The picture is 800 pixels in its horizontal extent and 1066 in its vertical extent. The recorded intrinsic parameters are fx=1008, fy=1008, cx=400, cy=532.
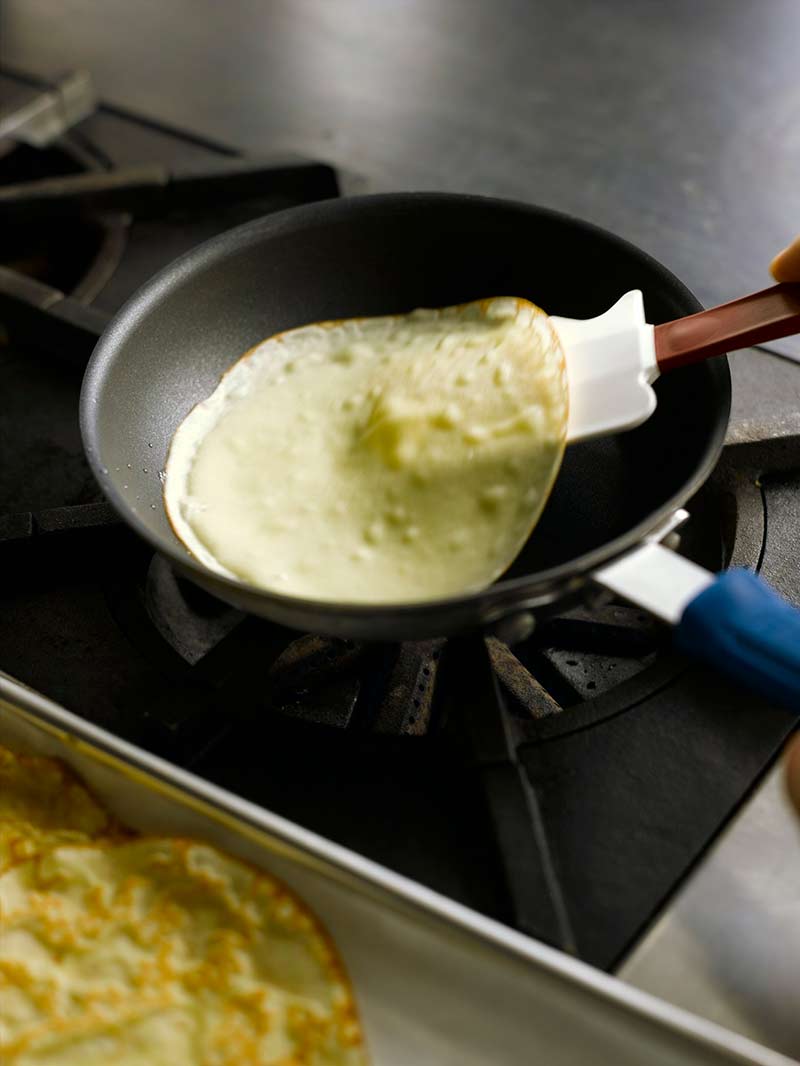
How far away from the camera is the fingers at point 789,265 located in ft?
2.29

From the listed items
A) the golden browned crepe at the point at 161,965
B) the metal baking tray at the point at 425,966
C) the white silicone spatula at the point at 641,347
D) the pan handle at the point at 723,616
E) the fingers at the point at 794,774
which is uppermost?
the white silicone spatula at the point at 641,347

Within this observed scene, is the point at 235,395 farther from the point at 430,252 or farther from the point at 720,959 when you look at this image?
the point at 720,959

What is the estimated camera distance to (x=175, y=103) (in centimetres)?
134

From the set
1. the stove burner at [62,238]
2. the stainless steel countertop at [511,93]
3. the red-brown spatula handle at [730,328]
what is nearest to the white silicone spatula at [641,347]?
the red-brown spatula handle at [730,328]

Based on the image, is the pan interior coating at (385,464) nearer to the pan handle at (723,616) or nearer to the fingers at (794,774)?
the pan handle at (723,616)

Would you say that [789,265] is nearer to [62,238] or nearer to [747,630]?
[747,630]

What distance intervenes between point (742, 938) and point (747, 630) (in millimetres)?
182

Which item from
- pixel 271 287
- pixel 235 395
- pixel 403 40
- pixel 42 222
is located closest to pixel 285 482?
pixel 235 395

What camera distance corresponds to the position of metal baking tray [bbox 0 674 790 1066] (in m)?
0.51

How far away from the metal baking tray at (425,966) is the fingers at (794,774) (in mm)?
139

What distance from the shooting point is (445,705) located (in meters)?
0.70

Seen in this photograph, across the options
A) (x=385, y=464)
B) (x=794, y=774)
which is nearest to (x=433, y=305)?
(x=385, y=464)

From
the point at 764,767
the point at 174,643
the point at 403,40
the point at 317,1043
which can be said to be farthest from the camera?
the point at 403,40

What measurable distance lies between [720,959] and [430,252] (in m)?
0.60
